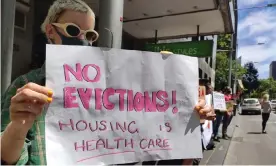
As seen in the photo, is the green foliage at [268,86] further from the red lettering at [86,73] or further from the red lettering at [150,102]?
the red lettering at [86,73]

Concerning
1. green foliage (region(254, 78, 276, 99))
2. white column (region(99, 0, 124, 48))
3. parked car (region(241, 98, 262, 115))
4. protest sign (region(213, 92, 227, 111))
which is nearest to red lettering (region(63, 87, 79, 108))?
white column (region(99, 0, 124, 48))

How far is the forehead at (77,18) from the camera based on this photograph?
1630 millimetres

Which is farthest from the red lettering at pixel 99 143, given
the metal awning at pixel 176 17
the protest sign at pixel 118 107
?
A: the metal awning at pixel 176 17

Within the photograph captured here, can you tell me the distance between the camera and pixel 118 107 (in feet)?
5.86

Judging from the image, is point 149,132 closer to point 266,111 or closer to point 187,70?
point 187,70

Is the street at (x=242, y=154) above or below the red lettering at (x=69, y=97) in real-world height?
below

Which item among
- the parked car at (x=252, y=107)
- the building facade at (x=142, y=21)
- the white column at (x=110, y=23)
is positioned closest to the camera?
the white column at (x=110, y=23)

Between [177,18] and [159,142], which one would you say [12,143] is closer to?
[159,142]

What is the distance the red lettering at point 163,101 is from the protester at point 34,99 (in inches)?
18.4

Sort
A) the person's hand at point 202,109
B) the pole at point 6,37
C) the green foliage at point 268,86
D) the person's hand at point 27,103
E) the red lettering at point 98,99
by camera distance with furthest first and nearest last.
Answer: the green foliage at point 268,86 < the pole at point 6,37 < the person's hand at point 202,109 < the red lettering at point 98,99 < the person's hand at point 27,103

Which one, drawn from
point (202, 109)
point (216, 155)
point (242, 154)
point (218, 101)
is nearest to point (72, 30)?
point (202, 109)

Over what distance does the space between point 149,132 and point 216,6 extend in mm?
6486

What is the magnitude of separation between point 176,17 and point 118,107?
7379 mm

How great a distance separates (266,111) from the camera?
47.7ft
